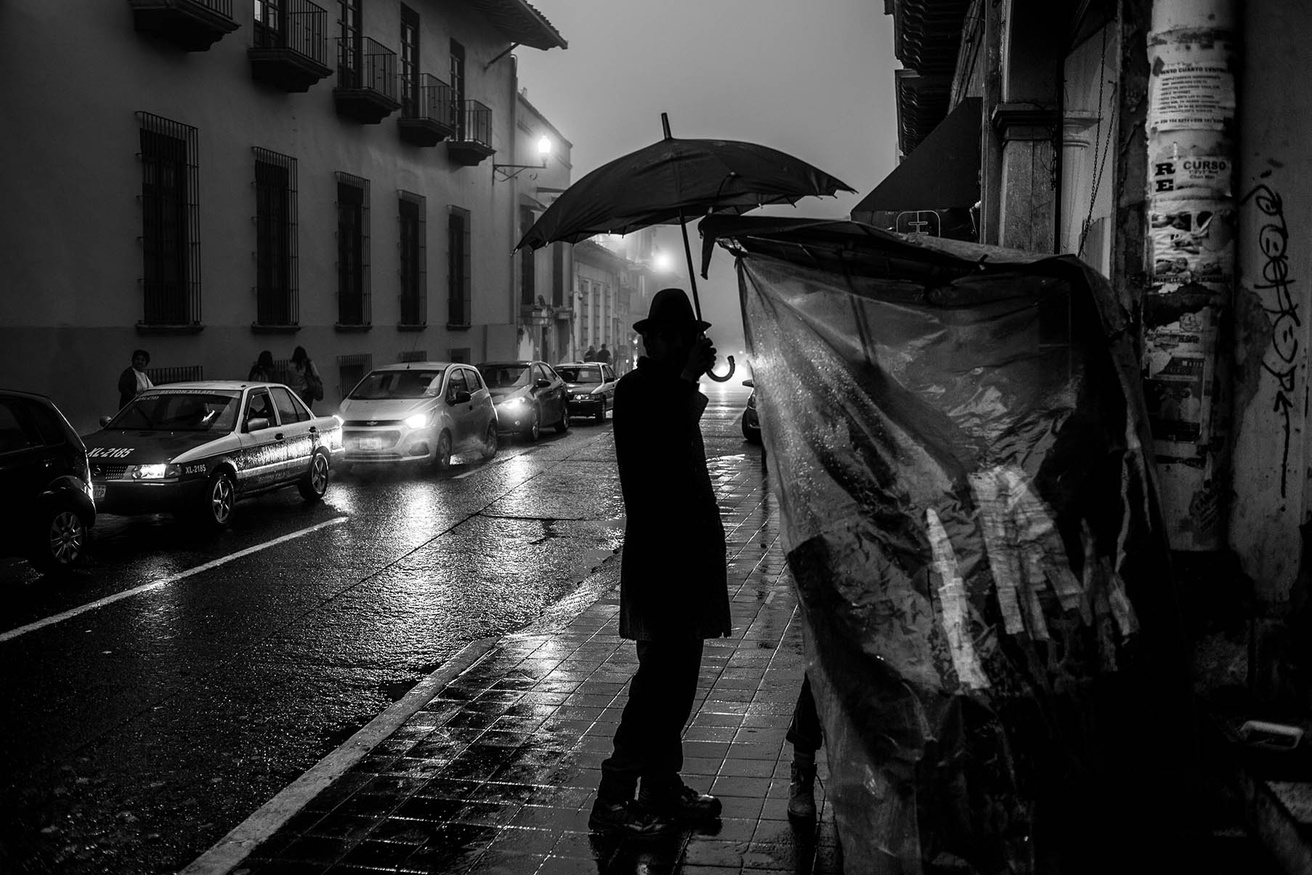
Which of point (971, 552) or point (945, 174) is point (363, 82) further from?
point (971, 552)

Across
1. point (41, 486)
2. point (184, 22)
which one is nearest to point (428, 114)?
point (184, 22)

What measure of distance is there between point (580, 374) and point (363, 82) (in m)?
7.78

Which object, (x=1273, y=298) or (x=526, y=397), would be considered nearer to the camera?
(x=1273, y=298)

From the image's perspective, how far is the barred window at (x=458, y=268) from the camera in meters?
30.5

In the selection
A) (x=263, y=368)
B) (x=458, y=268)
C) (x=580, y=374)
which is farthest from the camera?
(x=458, y=268)

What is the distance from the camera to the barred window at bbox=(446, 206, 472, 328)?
3047cm

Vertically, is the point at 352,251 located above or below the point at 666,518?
above

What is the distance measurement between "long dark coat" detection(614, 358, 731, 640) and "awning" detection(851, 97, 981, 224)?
798 cm

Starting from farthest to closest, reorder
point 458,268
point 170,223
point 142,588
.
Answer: point 458,268 → point 170,223 → point 142,588

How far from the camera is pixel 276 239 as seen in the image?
A: 71.7 ft

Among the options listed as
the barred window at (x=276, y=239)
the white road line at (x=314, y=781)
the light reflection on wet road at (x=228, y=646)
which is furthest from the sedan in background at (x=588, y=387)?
the white road line at (x=314, y=781)

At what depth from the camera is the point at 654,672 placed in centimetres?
434

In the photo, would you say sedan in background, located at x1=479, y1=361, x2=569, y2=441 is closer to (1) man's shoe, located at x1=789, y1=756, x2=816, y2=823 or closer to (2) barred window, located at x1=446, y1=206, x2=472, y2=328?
(2) barred window, located at x1=446, y1=206, x2=472, y2=328

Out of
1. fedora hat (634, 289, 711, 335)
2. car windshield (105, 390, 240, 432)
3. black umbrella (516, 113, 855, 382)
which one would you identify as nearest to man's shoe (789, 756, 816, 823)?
fedora hat (634, 289, 711, 335)
